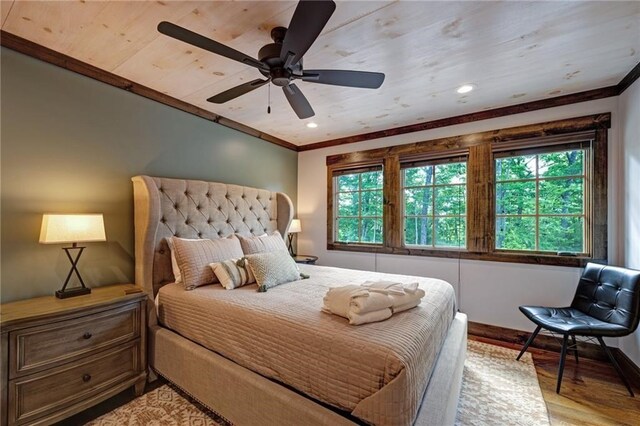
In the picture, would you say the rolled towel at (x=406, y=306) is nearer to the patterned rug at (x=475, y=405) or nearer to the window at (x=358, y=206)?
the patterned rug at (x=475, y=405)

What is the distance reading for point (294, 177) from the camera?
180 inches

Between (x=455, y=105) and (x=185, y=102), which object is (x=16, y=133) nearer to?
(x=185, y=102)

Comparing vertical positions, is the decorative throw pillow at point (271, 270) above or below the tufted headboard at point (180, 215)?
below

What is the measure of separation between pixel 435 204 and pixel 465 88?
1410 millimetres

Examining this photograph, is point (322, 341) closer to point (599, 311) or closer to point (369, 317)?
point (369, 317)

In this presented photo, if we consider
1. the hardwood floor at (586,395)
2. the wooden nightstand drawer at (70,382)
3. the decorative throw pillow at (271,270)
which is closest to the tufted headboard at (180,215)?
the wooden nightstand drawer at (70,382)

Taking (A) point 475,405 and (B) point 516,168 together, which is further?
(B) point 516,168

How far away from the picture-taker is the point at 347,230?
13.8ft

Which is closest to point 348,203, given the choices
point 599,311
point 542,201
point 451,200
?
point 451,200

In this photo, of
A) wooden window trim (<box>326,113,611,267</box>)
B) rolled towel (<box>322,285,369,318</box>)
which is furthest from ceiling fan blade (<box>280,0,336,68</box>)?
wooden window trim (<box>326,113,611,267</box>)

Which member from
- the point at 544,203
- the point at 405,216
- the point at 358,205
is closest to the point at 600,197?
the point at 544,203

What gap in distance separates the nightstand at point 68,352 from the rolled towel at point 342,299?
1447 mm

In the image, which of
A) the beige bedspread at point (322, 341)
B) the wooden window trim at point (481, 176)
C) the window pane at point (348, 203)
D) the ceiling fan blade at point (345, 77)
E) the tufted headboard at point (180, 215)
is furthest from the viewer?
the window pane at point (348, 203)

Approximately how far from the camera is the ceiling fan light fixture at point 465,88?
2.52 metres
